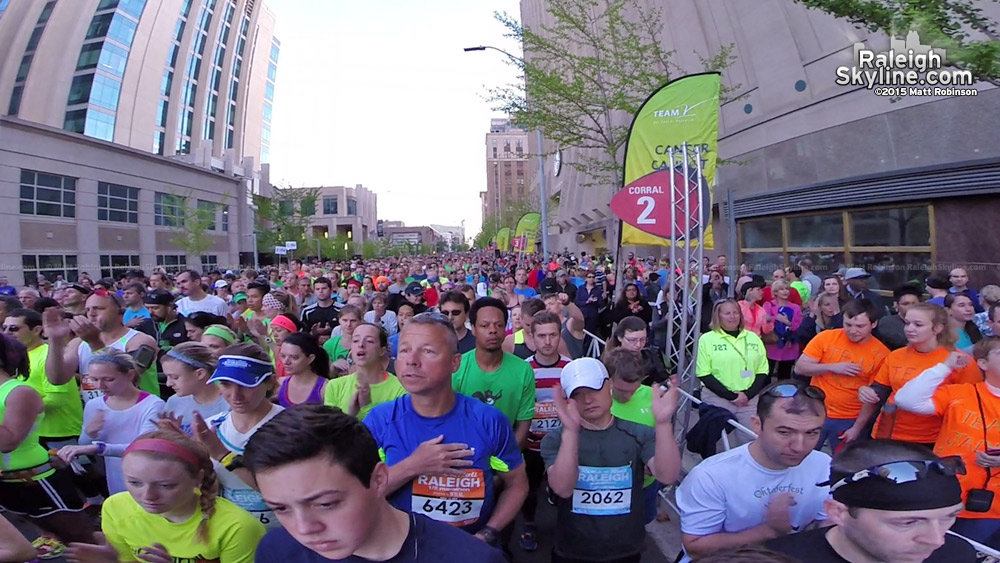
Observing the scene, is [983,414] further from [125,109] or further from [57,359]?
[125,109]

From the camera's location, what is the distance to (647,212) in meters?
6.56

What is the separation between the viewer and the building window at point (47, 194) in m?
31.9

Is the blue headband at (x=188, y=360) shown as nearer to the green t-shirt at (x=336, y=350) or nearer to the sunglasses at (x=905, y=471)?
the green t-shirt at (x=336, y=350)

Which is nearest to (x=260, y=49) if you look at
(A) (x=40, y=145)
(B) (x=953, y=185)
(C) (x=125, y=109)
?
(C) (x=125, y=109)

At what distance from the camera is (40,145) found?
32.3 m

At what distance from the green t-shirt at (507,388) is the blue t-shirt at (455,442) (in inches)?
44.7

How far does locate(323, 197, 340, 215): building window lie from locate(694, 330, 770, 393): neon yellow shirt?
127911 millimetres

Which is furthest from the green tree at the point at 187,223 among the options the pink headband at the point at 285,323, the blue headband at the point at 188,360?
the blue headband at the point at 188,360

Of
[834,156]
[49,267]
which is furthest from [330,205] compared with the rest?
[834,156]

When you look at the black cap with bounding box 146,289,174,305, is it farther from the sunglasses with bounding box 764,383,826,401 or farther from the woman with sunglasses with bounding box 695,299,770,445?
the sunglasses with bounding box 764,383,826,401

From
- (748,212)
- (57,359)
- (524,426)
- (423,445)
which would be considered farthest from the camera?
(748,212)

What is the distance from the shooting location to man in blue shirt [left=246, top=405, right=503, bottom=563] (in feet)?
4.89

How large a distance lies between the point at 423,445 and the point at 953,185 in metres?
14.3

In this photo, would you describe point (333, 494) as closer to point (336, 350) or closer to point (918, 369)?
point (918, 369)
